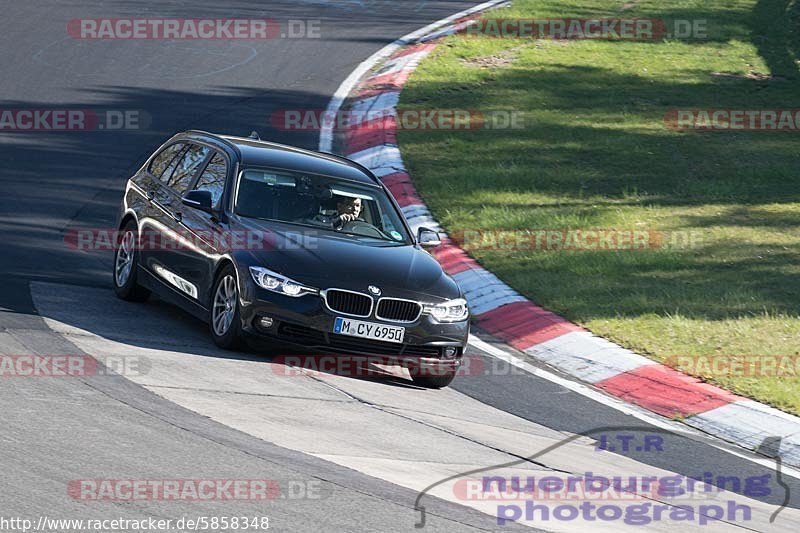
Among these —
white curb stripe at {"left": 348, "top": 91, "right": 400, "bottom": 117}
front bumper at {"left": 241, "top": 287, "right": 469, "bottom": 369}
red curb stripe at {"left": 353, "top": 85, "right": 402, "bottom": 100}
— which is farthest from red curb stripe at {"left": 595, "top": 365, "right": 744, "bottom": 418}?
red curb stripe at {"left": 353, "top": 85, "right": 402, "bottom": 100}

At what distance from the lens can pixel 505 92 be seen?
69.6 feet

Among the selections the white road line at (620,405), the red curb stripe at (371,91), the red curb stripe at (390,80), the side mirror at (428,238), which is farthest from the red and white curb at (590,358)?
the red curb stripe at (390,80)

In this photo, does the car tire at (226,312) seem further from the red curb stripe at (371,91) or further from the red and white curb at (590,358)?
the red curb stripe at (371,91)

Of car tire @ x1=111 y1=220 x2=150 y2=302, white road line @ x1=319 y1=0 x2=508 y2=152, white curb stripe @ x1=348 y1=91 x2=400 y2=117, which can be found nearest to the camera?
car tire @ x1=111 y1=220 x2=150 y2=302

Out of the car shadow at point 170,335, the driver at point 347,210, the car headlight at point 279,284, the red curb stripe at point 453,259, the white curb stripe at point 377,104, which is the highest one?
the driver at point 347,210

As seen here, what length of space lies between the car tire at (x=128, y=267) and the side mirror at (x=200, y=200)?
1046 mm

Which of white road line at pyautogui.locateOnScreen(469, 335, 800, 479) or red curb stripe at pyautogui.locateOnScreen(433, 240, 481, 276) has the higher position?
red curb stripe at pyautogui.locateOnScreen(433, 240, 481, 276)

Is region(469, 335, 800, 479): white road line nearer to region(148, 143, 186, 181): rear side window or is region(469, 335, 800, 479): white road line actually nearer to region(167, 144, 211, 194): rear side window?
region(167, 144, 211, 194): rear side window

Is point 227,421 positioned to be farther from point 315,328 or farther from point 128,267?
point 128,267

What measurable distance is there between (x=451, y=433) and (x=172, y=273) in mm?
3425

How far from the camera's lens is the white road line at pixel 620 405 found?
9.32 metres

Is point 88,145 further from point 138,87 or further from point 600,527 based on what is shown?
point 600,527

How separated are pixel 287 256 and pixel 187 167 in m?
2.29

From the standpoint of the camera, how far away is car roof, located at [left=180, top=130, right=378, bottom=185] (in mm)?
11367
